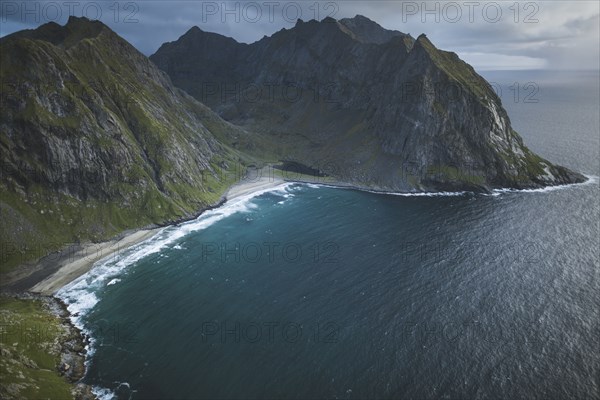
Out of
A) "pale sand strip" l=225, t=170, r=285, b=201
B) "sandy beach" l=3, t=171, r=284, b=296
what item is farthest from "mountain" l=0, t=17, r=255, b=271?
"pale sand strip" l=225, t=170, r=285, b=201

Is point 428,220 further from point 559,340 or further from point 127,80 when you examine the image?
point 127,80

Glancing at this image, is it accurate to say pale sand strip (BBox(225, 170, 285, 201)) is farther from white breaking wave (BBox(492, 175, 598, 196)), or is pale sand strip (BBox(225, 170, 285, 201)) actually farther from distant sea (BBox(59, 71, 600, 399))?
white breaking wave (BBox(492, 175, 598, 196))

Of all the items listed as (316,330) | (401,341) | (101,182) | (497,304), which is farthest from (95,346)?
(497,304)

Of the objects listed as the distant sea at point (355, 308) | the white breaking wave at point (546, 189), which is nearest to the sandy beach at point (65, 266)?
the distant sea at point (355, 308)

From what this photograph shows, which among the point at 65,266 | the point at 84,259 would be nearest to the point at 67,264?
the point at 65,266

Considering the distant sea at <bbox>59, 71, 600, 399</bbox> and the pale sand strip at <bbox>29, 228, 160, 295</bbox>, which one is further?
the pale sand strip at <bbox>29, 228, 160, 295</bbox>

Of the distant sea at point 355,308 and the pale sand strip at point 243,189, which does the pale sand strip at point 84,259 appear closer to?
the distant sea at point 355,308
